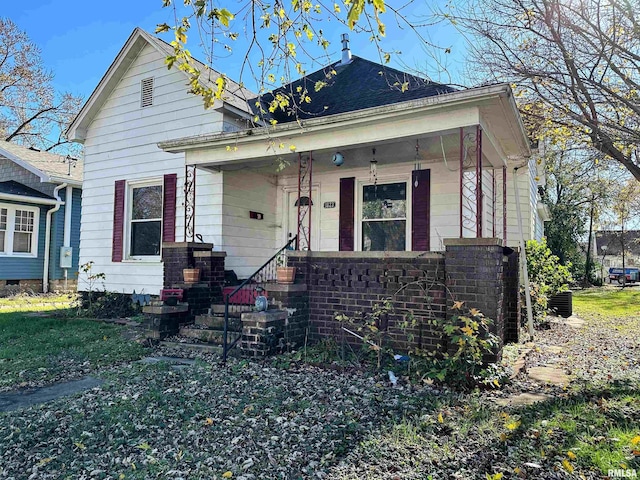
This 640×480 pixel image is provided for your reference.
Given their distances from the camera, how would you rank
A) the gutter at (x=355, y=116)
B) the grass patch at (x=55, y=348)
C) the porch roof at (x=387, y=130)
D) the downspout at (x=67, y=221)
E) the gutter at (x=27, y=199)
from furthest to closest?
the downspout at (x=67, y=221) < the gutter at (x=27, y=199) < the grass patch at (x=55, y=348) < the porch roof at (x=387, y=130) < the gutter at (x=355, y=116)

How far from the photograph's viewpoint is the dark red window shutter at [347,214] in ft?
28.0

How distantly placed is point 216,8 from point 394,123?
10.2ft

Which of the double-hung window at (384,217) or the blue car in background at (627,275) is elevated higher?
the double-hung window at (384,217)

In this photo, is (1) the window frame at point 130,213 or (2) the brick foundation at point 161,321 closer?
(2) the brick foundation at point 161,321

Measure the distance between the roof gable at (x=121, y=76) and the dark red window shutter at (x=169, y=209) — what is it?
84.5 inches

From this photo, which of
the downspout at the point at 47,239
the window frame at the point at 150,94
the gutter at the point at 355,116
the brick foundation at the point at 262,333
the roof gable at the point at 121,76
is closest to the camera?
the gutter at the point at 355,116

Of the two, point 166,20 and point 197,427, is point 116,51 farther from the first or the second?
point 197,427

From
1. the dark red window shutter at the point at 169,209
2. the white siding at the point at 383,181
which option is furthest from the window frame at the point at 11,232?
the white siding at the point at 383,181

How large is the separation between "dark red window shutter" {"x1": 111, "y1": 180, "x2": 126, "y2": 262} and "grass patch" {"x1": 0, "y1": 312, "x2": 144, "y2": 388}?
165 cm

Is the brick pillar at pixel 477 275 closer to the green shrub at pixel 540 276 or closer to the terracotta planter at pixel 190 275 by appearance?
the green shrub at pixel 540 276

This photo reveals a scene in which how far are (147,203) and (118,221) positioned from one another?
82 centimetres

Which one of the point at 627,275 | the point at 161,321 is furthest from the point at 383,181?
the point at 627,275

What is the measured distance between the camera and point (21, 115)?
24.0m

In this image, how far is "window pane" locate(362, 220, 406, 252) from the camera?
8.13 meters
